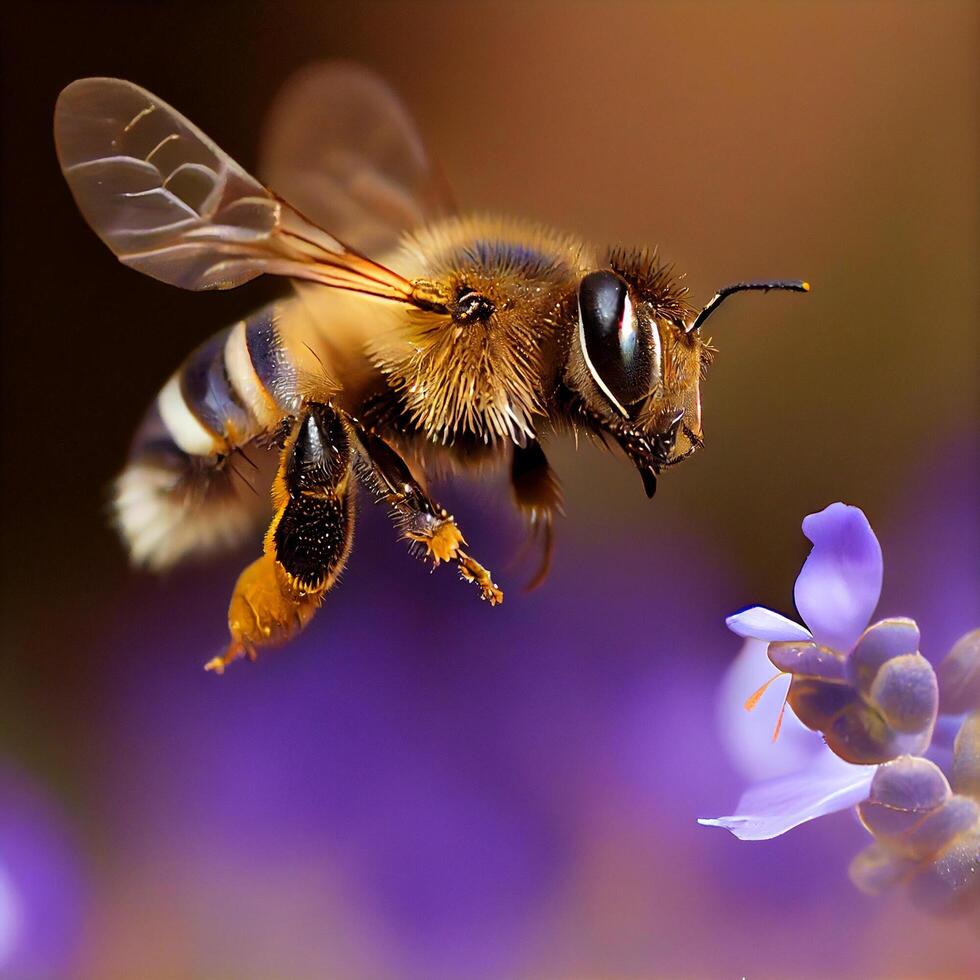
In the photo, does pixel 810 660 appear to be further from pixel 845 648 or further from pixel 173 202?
pixel 173 202

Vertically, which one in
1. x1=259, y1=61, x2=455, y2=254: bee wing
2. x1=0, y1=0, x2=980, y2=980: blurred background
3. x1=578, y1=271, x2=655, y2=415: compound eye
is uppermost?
x1=259, y1=61, x2=455, y2=254: bee wing

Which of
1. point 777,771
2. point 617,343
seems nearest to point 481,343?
point 617,343

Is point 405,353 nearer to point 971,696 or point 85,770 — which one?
point 971,696

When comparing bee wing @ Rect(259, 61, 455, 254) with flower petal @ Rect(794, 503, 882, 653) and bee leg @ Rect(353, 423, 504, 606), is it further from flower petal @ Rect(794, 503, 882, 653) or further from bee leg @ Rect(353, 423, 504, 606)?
flower petal @ Rect(794, 503, 882, 653)

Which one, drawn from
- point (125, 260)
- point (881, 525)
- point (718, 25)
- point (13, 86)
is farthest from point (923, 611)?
point (13, 86)

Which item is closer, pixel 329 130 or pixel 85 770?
pixel 329 130

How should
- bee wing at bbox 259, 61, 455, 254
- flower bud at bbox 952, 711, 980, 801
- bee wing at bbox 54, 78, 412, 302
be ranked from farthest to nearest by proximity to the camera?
1. bee wing at bbox 259, 61, 455, 254
2. bee wing at bbox 54, 78, 412, 302
3. flower bud at bbox 952, 711, 980, 801

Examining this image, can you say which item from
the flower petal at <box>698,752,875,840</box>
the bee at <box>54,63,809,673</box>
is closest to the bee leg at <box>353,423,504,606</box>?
the bee at <box>54,63,809,673</box>
